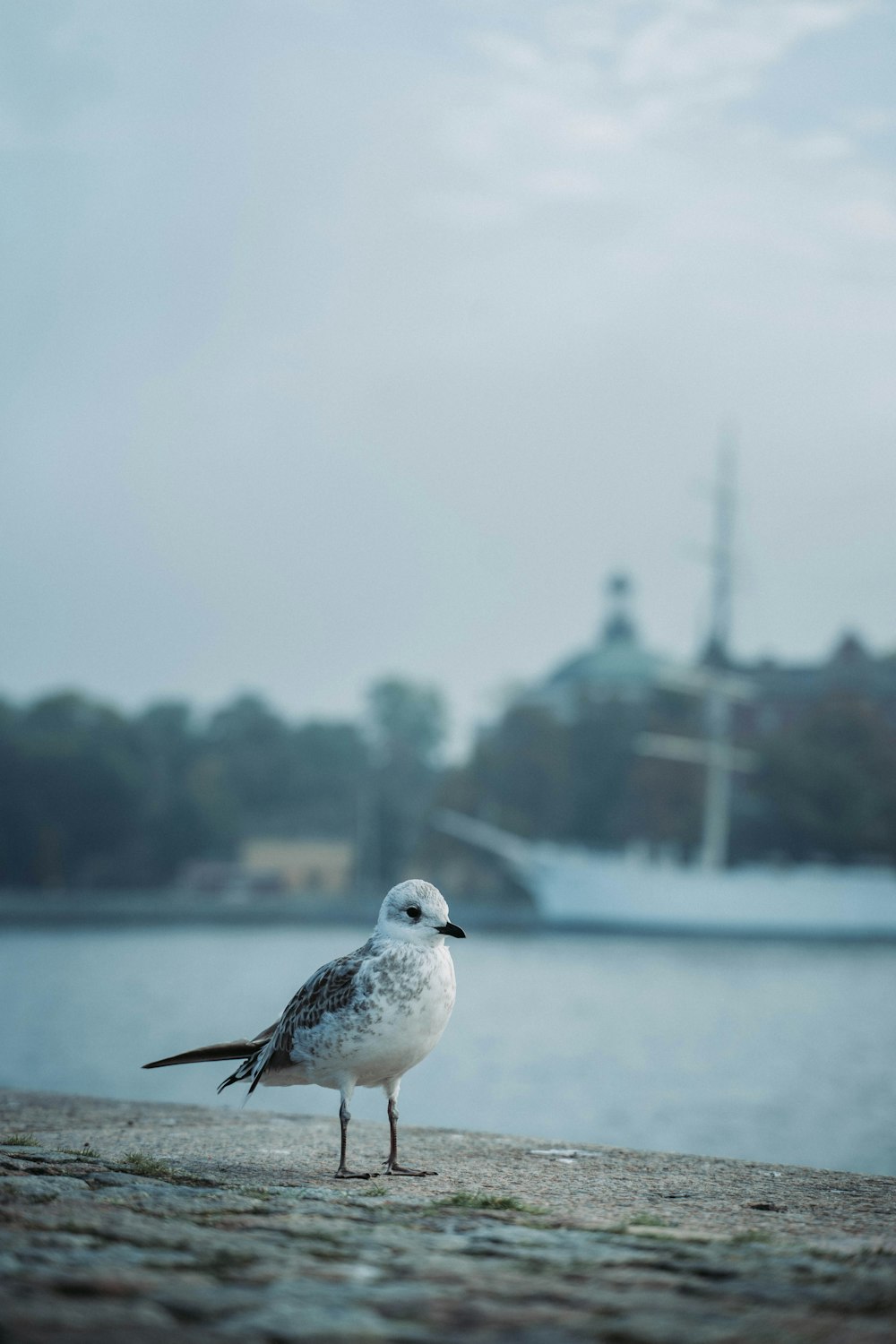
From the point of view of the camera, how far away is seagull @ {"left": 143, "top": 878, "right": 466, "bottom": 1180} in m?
5.70

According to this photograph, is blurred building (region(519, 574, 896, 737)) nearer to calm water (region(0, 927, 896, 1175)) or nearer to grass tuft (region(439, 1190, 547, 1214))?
calm water (region(0, 927, 896, 1175))

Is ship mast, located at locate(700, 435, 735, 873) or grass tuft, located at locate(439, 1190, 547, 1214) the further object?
ship mast, located at locate(700, 435, 735, 873)

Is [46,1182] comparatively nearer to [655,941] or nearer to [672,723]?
[655,941]

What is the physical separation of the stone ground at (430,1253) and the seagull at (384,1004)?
0.41m

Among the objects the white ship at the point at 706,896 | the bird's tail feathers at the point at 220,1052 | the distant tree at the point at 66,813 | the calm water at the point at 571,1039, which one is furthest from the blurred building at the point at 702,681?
the bird's tail feathers at the point at 220,1052

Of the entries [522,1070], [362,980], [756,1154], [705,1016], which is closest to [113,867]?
[705,1016]

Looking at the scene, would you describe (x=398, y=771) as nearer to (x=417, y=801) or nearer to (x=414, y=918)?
(x=417, y=801)

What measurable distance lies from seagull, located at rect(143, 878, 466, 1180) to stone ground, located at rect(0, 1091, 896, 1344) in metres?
0.41

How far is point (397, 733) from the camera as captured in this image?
132 meters

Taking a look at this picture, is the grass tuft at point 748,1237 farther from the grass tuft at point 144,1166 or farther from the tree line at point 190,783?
the tree line at point 190,783

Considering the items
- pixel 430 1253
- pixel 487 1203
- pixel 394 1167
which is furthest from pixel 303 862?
pixel 430 1253

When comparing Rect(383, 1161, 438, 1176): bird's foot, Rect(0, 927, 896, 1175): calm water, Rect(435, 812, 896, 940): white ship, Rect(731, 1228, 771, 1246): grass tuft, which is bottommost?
Rect(0, 927, 896, 1175): calm water

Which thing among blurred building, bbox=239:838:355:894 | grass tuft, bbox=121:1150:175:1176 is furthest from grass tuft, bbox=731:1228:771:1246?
blurred building, bbox=239:838:355:894

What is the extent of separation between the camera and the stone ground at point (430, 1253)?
10.6ft
